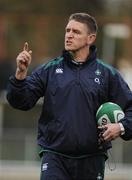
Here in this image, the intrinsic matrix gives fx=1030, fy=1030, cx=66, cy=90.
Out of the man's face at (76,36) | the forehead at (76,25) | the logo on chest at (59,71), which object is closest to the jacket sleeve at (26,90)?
the logo on chest at (59,71)

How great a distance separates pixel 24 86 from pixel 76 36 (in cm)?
80

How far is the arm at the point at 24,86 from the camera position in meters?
10.5

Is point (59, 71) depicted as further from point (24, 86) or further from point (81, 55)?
point (24, 86)

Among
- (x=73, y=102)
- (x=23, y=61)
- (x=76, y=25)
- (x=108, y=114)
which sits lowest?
(x=108, y=114)

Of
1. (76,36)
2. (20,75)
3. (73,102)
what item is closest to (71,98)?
(73,102)

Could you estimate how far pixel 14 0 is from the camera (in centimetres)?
2652

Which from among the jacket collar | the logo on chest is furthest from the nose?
the logo on chest

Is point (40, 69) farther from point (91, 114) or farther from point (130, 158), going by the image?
point (130, 158)

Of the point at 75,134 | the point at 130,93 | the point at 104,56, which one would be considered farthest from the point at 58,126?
the point at 104,56

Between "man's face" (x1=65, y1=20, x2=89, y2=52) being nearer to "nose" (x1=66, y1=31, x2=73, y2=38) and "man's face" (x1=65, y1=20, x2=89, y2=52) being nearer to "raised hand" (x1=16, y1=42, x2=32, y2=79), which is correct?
"nose" (x1=66, y1=31, x2=73, y2=38)

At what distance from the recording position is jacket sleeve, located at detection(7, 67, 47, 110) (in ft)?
34.9

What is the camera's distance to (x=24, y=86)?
35.2ft

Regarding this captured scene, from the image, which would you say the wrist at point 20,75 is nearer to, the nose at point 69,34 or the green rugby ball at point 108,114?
the nose at point 69,34

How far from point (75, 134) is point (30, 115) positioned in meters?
14.4
